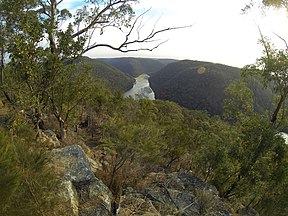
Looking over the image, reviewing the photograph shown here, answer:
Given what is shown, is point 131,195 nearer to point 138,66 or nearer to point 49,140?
point 49,140

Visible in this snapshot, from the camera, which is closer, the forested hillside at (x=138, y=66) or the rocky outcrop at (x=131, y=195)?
the rocky outcrop at (x=131, y=195)

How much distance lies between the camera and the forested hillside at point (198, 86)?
7762 centimetres

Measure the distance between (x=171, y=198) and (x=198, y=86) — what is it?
7997 centimetres

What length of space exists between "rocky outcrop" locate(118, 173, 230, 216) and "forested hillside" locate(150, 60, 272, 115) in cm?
6573

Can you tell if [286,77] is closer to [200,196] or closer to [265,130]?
[265,130]

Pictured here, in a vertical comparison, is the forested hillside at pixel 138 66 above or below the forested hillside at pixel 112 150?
above

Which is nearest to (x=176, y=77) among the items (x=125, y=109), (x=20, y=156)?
(x=125, y=109)

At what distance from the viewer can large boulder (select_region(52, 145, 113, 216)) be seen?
4.91m

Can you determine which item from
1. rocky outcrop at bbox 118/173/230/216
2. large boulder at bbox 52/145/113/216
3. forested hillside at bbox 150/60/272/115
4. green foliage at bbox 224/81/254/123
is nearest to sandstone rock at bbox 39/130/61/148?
large boulder at bbox 52/145/113/216

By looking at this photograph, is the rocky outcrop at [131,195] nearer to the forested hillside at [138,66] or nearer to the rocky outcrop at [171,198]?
the rocky outcrop at [171,198]

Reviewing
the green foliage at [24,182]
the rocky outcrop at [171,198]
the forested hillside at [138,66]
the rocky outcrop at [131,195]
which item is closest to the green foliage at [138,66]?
the forested hillside at [138,66]

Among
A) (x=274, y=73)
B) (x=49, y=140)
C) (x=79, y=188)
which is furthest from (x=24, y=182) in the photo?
(x=274, y=73)

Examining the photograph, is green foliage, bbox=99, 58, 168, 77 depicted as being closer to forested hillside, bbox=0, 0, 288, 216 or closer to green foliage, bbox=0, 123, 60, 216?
forested hillside, bbox=0, 0, 288, 216

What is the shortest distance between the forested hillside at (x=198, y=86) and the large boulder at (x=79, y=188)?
2649 inches
